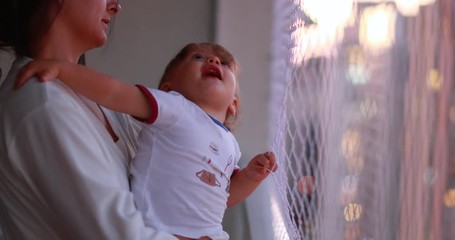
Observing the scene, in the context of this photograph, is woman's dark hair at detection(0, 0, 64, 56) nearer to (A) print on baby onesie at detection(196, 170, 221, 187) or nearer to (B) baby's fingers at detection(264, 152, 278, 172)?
(A) print on baby onesie at detection(196, 170, 221, 187)

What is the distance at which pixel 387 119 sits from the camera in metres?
0.58

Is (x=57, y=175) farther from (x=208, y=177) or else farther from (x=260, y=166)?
(x=260, y=166)

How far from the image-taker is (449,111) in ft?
1.50

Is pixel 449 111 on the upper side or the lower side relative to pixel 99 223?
upper

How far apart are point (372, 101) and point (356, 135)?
91mm

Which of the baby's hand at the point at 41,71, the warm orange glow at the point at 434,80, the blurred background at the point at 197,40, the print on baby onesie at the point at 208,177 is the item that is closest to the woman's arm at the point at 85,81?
the baby's hand at the point at 41,71

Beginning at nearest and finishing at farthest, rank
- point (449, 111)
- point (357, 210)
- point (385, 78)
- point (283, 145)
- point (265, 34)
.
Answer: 1. point (449, 111)
2. point (385, 78)
3. point (357, 210)
4. point (283, 145)
5. point (265, 34)

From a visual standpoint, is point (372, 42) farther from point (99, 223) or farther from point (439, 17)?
point (99, 223)

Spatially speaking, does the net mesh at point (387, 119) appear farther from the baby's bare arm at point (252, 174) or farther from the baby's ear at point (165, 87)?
the baby's ear at point (165, 87)

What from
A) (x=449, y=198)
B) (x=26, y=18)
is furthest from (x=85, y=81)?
(x=449, y=198)

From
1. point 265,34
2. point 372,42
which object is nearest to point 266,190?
point 265,34

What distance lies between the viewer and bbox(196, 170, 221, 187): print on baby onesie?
3.14 ft

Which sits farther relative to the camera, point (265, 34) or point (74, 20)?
point (265, 34)

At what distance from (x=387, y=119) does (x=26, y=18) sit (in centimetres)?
65
